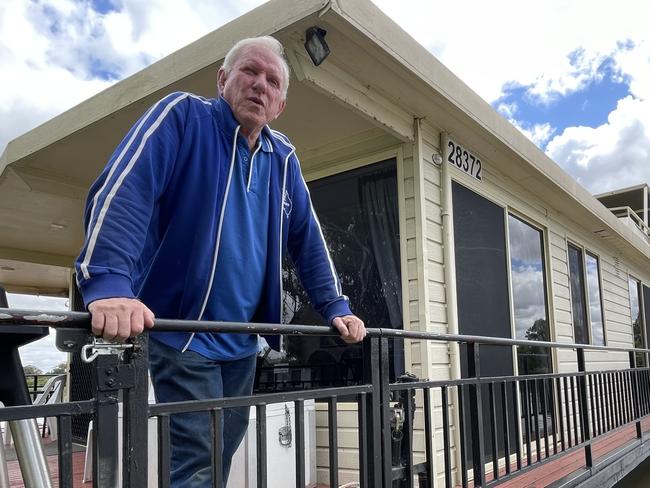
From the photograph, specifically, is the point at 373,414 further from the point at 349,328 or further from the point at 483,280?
the point at 483,280

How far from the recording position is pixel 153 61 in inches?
121

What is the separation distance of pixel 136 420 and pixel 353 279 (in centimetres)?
280

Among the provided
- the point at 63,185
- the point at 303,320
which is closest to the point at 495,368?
the point at 303,320

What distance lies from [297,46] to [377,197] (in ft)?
4.29

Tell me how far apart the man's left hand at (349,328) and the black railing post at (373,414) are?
84mm

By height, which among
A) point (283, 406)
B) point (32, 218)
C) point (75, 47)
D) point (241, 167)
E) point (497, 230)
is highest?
point (75, 47)

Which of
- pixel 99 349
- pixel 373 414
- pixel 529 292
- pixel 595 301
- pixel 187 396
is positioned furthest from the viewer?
pixel 595 301

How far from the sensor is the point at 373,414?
1.60 m

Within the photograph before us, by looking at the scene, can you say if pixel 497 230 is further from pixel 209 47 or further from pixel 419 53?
pixel 209 47

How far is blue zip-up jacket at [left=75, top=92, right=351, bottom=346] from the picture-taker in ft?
3.56

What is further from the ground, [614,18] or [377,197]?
[614,18]

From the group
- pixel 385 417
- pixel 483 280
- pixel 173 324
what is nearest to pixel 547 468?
pixel 483 280

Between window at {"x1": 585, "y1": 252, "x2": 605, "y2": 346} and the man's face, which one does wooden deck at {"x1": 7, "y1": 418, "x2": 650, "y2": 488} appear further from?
the man's face

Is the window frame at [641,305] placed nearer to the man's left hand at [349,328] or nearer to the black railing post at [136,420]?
the man's left hand at [349,328]
